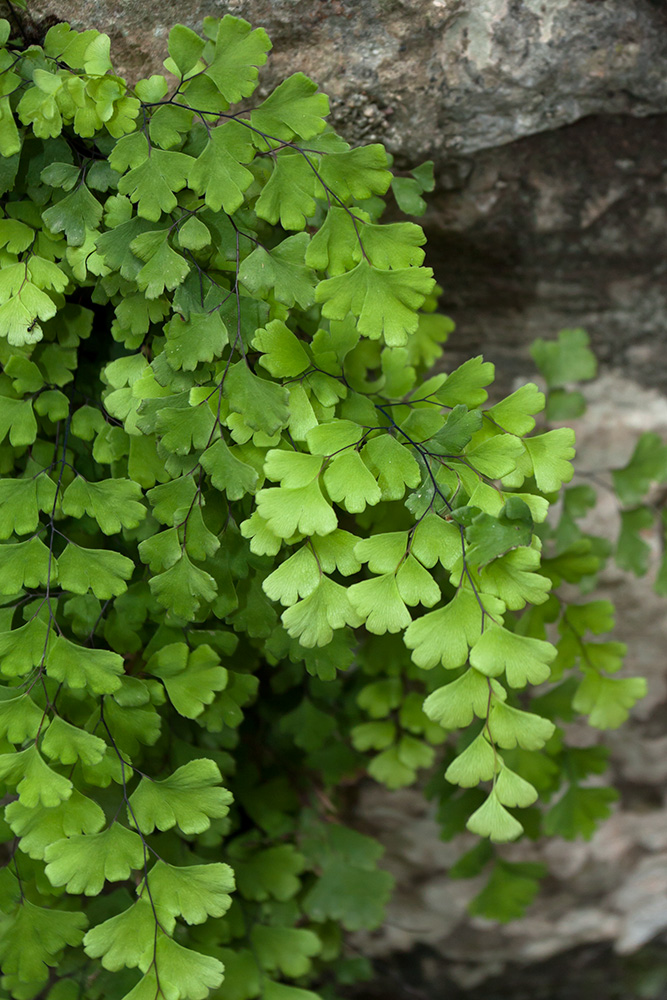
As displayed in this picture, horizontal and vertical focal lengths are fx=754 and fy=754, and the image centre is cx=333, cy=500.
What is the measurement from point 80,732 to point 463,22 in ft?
3.13

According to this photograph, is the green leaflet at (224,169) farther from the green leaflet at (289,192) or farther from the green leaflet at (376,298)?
the green leaflet at (376,298)

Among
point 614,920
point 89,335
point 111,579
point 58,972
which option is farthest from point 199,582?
point 614,920

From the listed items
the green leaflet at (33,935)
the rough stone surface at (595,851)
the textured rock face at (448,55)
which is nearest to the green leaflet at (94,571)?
the green leaflet at (33,935)

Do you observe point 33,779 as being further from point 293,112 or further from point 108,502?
point 293,112

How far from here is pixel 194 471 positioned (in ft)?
2.48

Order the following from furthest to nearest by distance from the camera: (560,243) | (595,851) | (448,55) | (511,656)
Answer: (595,851) → (560,243) → (448,55) → (511,656)

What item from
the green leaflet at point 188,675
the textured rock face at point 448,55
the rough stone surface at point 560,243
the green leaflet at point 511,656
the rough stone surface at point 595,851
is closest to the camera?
the green leaflet at point 511,656

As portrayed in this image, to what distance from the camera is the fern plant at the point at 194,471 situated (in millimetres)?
710

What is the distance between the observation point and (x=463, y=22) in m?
0.96

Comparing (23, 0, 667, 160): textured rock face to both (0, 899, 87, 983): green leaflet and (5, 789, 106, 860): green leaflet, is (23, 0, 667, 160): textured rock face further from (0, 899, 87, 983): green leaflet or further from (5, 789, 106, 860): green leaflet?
(0, 899, 87, 983): green leaflet

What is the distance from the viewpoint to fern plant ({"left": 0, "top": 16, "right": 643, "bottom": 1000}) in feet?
2.33

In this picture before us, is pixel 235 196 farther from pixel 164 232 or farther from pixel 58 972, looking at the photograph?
pixel 58 972

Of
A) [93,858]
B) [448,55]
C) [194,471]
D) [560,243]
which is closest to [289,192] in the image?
[194,471]

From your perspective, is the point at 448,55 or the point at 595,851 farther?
the point at 595,851
